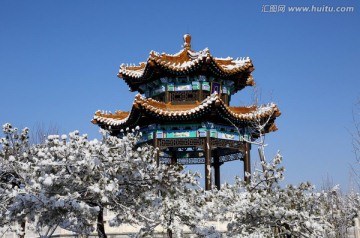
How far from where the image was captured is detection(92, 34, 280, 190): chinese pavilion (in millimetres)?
17891

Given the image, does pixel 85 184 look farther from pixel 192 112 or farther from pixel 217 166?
pixel 217 166

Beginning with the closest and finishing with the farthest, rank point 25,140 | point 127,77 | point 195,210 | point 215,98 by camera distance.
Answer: point 25,140
point 195,210
point 215,98
point 127,77

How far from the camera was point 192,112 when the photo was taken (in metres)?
17.7

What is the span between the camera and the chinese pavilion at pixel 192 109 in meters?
17.9

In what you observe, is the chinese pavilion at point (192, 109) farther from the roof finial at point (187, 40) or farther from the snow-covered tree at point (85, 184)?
the snow-covered tree at point (85, 184)

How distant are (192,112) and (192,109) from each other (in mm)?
221

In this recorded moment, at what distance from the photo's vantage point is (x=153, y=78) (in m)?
20.0

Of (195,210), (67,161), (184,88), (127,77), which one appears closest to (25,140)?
(67,161)

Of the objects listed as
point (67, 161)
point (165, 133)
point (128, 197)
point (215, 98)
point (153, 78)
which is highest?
point (153, 78)

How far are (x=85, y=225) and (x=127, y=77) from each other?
1436cm

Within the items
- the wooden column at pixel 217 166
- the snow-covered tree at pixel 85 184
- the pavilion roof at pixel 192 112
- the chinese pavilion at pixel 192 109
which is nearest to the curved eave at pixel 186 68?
the chinese pavilion at pixel 192 109

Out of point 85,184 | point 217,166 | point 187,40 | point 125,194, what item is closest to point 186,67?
point 187,40

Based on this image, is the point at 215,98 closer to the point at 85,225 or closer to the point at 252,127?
the point at 252,127

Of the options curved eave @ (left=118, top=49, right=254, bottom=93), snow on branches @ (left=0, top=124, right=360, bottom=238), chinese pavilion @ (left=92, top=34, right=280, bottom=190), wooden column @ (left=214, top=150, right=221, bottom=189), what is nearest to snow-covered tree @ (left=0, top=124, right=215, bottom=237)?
snow on branches @ (left=0, top=124, right=360, bottom=238)
